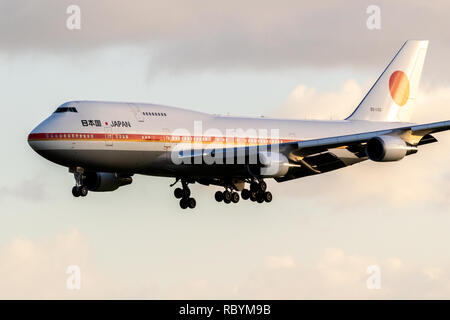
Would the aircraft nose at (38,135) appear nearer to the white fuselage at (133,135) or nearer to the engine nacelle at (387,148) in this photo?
the white fuselage at (133,135)

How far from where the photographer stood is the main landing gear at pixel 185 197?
7900 cm

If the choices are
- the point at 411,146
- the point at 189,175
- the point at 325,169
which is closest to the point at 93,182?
the point at 189,175

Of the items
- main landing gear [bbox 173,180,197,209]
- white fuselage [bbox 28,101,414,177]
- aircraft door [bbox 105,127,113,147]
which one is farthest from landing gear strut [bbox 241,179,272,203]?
aircraft door [bbox 105,127,113,147]

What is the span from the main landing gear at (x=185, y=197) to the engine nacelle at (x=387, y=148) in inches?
531

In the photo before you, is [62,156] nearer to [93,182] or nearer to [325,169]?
[93,182]

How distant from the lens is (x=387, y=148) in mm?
71562

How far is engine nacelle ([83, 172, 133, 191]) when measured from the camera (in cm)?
7769

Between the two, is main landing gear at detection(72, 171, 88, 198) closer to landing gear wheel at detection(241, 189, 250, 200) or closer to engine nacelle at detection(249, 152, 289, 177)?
engine nacelle at detection(249, 152, 289, 177)

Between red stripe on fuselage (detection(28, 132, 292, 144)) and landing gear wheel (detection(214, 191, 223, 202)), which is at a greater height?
red stripe on fuselage (detection(28, 132, 292, 144))

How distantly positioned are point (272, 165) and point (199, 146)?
17.0ft

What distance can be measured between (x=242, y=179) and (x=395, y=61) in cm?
1837

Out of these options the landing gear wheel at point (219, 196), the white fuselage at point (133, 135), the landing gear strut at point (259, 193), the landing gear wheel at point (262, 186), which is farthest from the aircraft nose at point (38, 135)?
the landing gear wheel at point (262, 186)

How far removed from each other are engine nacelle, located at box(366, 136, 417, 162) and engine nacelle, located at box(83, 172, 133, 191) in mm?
17477
